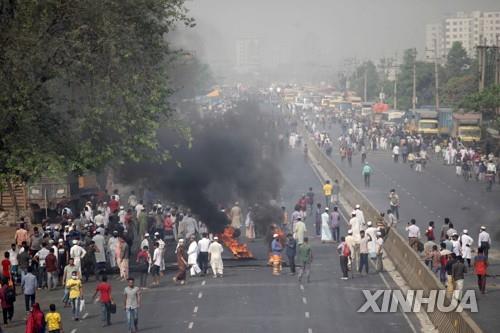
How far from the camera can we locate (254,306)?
2473cm

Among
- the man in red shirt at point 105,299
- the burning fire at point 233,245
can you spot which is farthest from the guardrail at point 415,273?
the man in red shirt at point 105,299

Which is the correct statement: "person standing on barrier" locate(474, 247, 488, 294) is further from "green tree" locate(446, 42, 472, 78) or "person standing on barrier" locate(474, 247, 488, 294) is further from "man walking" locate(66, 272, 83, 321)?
"green tree" locate(446, 42, 472, 78)

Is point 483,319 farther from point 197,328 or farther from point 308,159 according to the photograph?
point 308,159

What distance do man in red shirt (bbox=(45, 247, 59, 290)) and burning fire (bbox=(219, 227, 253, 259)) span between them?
534 centimetres

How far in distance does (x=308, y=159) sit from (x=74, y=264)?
44.0m

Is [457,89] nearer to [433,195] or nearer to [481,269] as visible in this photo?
[433,195]

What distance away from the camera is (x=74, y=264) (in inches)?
1046

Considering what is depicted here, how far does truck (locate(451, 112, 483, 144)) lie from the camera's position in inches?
3022

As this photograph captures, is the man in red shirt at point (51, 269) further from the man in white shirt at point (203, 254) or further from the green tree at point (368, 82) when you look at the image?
the green tree at point (368, 82)

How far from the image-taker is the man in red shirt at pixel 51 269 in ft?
90.1

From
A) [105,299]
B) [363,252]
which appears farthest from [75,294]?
[363,252]

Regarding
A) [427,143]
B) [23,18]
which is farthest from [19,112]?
[427,143]

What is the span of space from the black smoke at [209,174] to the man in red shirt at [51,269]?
6.83 meters
